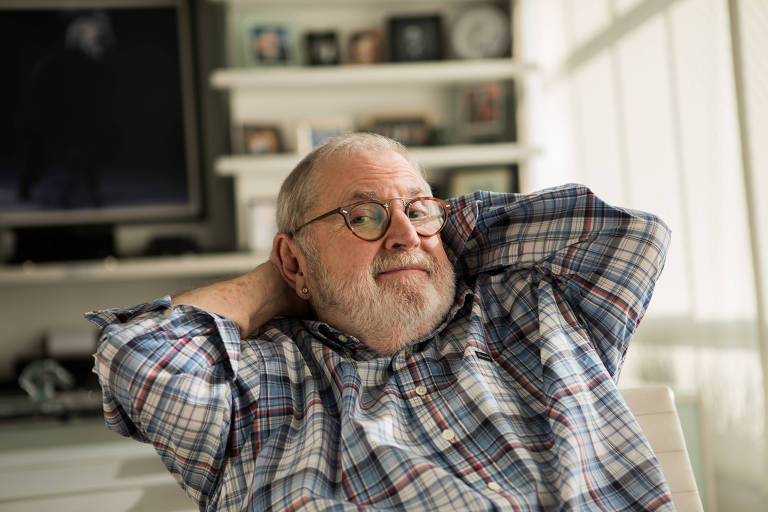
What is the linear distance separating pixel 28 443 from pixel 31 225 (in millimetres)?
1324

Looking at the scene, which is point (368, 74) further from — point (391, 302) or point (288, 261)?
point (391, 302)

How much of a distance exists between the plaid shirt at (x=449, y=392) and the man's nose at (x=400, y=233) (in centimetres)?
14

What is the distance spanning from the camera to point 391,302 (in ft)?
4.89

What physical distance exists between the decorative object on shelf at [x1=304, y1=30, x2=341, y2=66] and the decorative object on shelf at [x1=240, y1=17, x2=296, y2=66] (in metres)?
0.09

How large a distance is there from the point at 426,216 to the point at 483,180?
1.96m

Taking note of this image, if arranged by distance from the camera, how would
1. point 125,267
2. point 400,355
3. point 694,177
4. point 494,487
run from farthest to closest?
point 125,267 → point 694,177 → point 400,355 → point 494,487

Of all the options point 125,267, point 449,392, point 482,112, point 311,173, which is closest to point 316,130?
point 482,112

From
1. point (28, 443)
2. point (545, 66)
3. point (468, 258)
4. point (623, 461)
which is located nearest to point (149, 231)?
point (28, 443)

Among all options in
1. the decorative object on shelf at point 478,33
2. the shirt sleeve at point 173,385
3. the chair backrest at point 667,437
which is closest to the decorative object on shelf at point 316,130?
the decorative object on shelf at point 478,33

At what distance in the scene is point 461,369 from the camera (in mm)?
1391

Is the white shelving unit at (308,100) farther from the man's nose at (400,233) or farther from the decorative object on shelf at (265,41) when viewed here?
the man's nose at (400,233)

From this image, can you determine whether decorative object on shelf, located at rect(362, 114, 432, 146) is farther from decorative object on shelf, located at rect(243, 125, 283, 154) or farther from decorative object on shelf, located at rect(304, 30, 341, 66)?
decorative object on shelf, located at rect(243, 125, 283, 154)

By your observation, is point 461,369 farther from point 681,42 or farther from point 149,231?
point 149,231

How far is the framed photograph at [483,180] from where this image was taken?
3.44 m
